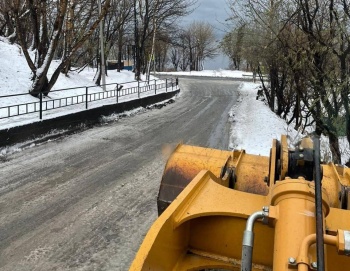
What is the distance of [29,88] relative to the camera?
616 inches

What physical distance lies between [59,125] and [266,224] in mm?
11021

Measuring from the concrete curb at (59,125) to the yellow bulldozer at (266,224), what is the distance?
8.01 metres

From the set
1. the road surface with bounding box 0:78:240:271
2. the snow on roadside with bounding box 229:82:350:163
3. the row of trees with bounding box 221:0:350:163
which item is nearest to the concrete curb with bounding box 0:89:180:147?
the road surface with bounding box 0:78:240:271

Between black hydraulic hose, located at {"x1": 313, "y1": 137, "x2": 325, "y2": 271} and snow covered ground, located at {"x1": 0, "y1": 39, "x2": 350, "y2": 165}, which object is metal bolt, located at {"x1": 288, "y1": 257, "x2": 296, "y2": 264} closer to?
black hydraulic hose, located at {"x1": 313, "y1": 137, "x2": 325, "y2": 271}

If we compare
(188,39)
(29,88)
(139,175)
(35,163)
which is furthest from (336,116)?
(188,39)

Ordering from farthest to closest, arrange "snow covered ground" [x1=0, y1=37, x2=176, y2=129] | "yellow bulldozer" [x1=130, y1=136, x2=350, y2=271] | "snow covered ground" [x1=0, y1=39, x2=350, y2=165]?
"snow covered ground" [x1=0, y1=37, x2=176, y2=129]
"snow covered ground" [x1=0, y1=39, x2=350, y2=165]
"yellow bulldozer" [x1=130, y1=136, x2=350, y2=271]

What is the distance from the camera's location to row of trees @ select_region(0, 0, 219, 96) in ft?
48.5

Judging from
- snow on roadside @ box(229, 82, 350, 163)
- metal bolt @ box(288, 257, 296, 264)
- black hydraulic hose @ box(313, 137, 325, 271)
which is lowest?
snow on roadside @ box(229, 82, 350, 163)

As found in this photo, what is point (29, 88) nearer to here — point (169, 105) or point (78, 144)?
point (78, 144)

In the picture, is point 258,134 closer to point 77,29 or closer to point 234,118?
point 234,118

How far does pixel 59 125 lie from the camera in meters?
12.3

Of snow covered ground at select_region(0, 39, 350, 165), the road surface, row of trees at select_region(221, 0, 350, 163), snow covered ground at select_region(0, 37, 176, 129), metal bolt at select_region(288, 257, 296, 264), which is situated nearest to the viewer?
metal bolt at select_region(288, 257, 296, 264)

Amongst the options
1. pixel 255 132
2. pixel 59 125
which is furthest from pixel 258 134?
pixel 59 125

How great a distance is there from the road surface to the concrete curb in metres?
0.47
